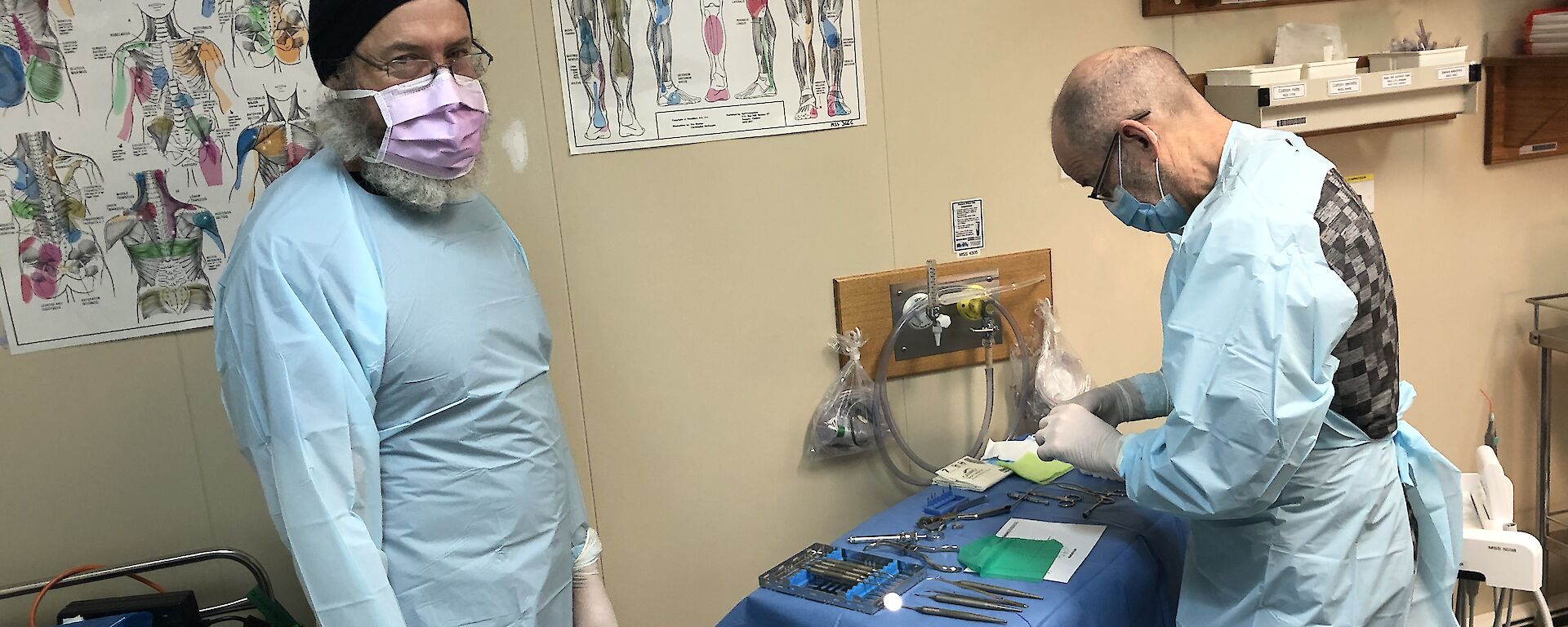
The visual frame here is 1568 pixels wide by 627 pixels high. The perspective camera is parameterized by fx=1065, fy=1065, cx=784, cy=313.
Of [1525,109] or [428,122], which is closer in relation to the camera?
[428,122]

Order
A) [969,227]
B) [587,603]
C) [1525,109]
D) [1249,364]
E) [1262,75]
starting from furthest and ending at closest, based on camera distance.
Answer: [1525,109]
[969,227]
[1262,75]
[587,603]
[1249,364]

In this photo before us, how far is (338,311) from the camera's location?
1.25 metres

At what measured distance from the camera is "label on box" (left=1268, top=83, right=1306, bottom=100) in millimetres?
2053

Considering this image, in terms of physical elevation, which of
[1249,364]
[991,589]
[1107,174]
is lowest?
[991,589]

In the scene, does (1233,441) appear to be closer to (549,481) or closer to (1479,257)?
(549,481)

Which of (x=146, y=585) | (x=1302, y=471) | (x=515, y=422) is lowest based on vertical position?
(x=146, y=585)

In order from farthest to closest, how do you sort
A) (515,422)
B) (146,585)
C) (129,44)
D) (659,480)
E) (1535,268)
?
1. (1535,268)
2. (659,480)
3. (146,585)
4. (129,44)
5. (515,422)

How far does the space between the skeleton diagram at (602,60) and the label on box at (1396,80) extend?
4.72 ft

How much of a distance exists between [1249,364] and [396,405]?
105cm

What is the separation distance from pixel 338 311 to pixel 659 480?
93 centimetres

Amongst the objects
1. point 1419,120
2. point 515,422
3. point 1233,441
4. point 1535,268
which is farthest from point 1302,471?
point 1535,268

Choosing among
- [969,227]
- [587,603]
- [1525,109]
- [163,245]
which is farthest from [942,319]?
[1525,109]

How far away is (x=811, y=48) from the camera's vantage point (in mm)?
2035

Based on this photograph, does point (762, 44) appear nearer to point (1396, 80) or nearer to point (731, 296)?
point (731, 296)
